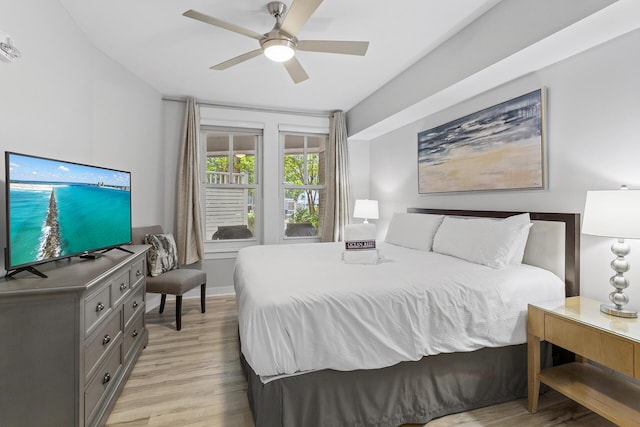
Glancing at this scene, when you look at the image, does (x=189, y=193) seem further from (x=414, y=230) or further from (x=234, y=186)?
(x=414, y=230)

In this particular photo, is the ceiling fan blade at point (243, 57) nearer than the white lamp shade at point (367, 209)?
Yes

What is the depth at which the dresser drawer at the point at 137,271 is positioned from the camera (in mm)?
2258

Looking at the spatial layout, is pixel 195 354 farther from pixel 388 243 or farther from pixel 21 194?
pixel 388 243

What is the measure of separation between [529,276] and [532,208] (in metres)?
0.64

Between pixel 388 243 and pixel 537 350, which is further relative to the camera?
pixel 388 243

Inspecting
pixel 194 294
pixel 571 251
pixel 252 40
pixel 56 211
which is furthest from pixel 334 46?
pixel 194 294

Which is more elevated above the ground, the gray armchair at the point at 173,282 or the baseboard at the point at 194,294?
the gray armchair at the point at 173,282

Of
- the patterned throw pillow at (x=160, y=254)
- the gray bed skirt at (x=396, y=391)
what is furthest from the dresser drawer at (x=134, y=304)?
the gray bed skirt at (x=396, y=391)

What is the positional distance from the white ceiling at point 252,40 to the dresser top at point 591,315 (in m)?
2.05

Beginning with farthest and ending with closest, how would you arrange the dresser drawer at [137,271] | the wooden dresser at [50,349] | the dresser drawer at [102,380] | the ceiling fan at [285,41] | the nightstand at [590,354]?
the dresser drawer at [137,271], the ceiling fan at [285,41], the dresser drawer at [102,380], the nightstand at [590,354], the wooden dresser at [50,349]

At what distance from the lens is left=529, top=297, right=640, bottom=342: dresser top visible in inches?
56.4

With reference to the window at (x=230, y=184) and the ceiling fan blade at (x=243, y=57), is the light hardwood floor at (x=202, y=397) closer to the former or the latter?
the window at (x=230, y=184)

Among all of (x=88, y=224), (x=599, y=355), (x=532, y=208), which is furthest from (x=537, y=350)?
(x=88, y=224)

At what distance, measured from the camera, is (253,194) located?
4508 mm
